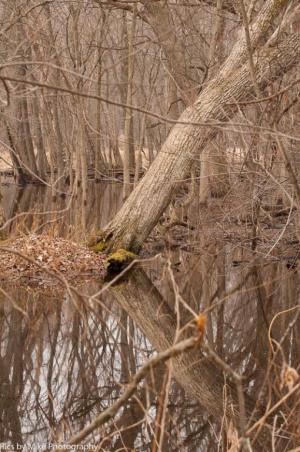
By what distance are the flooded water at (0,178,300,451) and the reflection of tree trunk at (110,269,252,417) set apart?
0.02m

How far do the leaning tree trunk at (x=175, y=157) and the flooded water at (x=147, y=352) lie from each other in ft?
2.49

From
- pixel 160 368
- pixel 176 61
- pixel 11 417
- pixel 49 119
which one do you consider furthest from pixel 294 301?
pixel 49 119

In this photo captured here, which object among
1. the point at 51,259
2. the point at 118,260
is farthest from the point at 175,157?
the point at 51,259

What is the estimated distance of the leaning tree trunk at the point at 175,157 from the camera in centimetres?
1204

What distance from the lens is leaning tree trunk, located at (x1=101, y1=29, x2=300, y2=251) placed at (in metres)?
12.0

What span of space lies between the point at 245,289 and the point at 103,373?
4595 millimetres

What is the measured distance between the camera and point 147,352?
710 centimetres

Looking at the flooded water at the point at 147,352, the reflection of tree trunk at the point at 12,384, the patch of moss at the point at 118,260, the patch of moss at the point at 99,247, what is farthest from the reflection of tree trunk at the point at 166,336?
the reflection of tree trunk at the point at 12,384

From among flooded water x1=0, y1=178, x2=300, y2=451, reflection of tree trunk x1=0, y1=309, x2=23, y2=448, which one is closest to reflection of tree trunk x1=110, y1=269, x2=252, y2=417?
flooded water x1=0, y1=178, x2=300, y2=451

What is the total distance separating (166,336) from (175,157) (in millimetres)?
5156

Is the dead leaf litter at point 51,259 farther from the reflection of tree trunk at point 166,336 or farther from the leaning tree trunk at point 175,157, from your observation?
the reflection of tree trunk at point 166,336

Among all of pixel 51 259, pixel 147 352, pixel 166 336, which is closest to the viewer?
pixel 147 352

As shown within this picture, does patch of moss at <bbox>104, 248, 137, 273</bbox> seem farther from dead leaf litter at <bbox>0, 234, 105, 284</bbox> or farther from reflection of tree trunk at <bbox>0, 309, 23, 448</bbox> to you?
reflection of tree trunk at <bbox>0, 309, 23, 448</bbox>

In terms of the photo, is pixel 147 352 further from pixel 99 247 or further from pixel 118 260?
pixel 99 247
